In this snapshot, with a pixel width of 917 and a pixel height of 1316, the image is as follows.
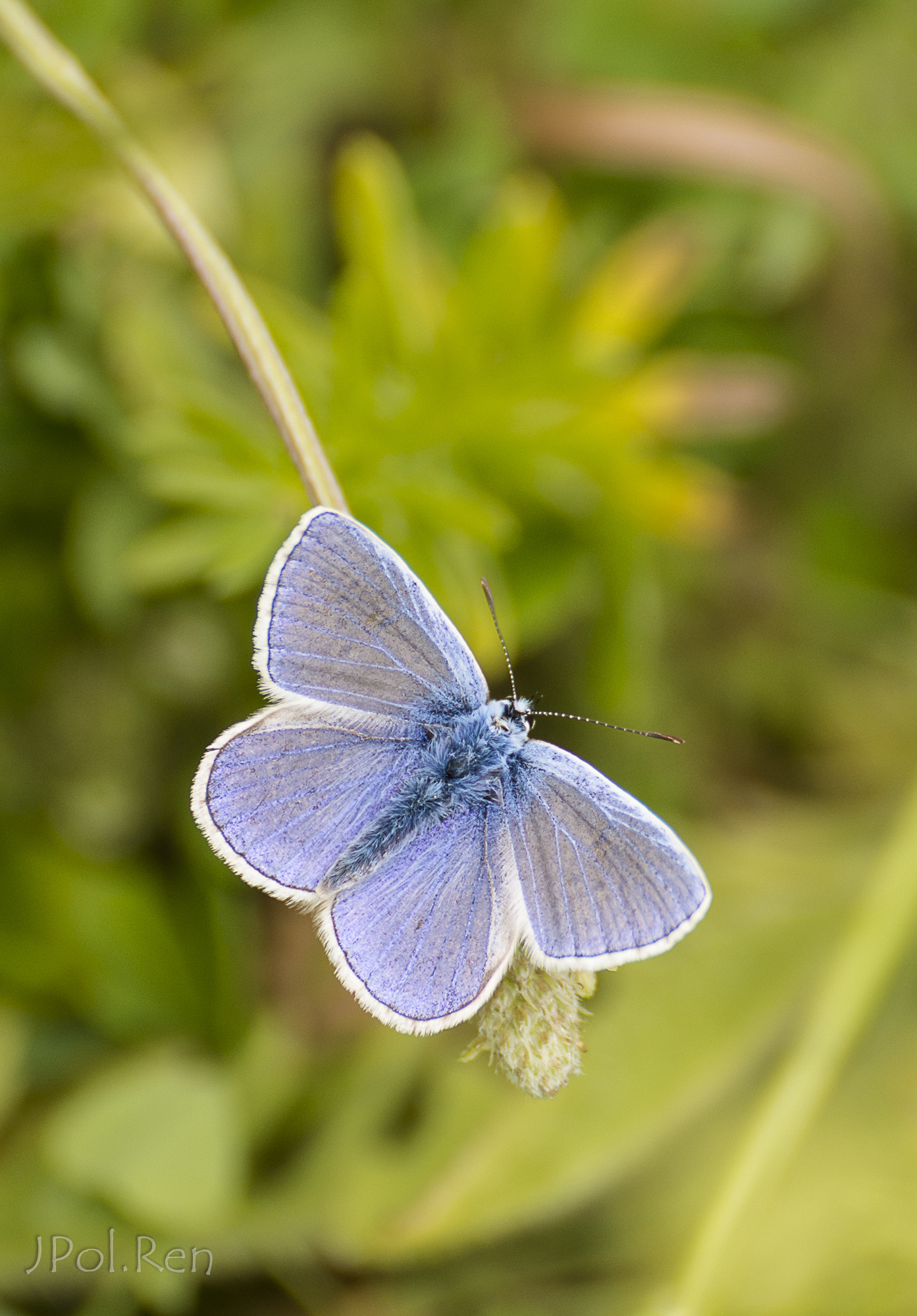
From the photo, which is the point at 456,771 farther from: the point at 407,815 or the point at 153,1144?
the point at 153,1144

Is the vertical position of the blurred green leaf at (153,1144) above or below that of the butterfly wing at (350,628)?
below

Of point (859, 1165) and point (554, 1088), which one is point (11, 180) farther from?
point (859, 1165)

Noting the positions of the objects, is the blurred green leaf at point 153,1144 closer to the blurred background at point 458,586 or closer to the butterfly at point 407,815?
the blurred background at point 458,586

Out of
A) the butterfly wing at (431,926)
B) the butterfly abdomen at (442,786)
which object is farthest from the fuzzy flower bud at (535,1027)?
the butterfly abdomen at (442,786)

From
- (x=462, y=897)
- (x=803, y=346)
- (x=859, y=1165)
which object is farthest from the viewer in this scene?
(x=803, y=346)

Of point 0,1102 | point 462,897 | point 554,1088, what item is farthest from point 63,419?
point 554,1088
